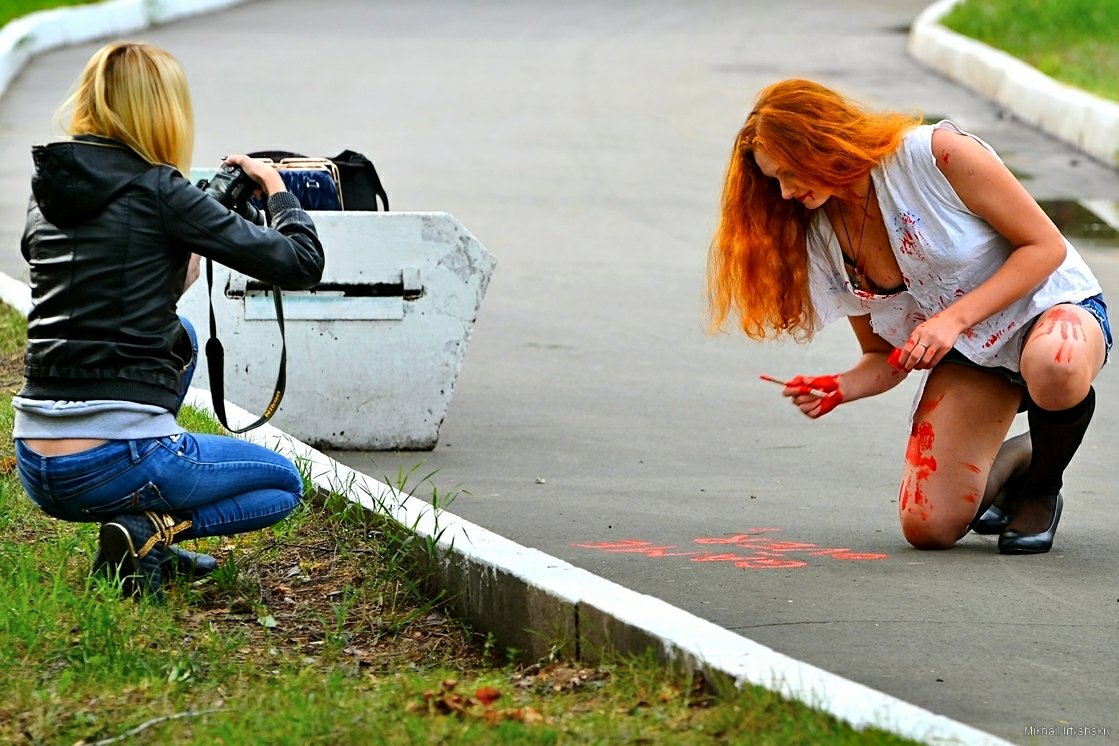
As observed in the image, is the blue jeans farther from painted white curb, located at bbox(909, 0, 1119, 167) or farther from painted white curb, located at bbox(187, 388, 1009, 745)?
painted white curb, located at bbox(909, 0, 1119, 167)

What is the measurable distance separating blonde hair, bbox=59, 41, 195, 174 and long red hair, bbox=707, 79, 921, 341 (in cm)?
159

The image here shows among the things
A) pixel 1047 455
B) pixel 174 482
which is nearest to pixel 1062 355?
pixel 1047 455

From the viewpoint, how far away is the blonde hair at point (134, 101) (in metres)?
3.88

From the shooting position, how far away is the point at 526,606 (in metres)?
3.96

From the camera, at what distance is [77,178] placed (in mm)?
3854

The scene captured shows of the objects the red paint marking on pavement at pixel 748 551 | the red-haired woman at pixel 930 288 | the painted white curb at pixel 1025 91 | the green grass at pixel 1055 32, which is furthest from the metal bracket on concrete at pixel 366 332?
the green grass at pixel 1055 32

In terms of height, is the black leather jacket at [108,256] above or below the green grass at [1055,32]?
above

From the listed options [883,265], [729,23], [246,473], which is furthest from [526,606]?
[729,23]

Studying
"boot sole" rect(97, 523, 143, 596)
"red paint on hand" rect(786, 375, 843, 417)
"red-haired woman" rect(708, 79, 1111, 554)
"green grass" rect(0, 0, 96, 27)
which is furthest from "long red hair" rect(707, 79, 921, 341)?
"green grass" rect(0, 0, 96, 27)

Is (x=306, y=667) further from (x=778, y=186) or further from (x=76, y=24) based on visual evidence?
(x=76, y=24)

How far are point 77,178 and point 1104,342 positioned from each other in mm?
2795

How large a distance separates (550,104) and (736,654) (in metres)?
11.7

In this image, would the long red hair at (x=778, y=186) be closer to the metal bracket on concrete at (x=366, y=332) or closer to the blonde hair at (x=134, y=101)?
the metal bracket on concrete at (x=366, y=332)

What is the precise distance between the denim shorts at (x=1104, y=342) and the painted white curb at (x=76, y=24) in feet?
36.5
